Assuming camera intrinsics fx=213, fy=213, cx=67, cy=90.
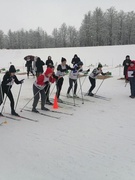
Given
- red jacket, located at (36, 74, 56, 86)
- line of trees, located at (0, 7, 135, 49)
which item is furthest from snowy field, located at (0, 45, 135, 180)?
line of trees, located at (0, 7, 135, 49)


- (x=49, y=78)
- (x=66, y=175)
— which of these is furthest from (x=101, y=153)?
(x=49, y=78)

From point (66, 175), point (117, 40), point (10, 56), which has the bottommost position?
point (66, 175)

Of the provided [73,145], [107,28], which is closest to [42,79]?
[73,145]

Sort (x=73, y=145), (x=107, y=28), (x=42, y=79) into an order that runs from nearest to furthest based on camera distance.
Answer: (x=73, y=145), (x=42, y=79), (x=107, y=28)

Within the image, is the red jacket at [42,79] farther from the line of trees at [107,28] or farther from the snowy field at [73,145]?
the line of trees at [107,28]

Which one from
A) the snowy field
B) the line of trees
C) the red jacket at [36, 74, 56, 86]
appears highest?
the line of trees

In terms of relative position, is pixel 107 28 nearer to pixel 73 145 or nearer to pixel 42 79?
pixel 42 79

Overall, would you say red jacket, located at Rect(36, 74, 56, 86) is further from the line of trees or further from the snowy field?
the line of trees

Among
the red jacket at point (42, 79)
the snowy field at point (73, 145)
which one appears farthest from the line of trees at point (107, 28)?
the red jacket at point (42, 79)

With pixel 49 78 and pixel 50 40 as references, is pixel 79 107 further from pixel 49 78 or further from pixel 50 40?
pixel 50 40

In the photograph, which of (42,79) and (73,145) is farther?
(42,79)

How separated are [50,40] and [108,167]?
74423 mm

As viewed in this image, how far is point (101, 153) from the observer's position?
427cm

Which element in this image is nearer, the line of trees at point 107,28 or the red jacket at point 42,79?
the red jacket at point 42,79
